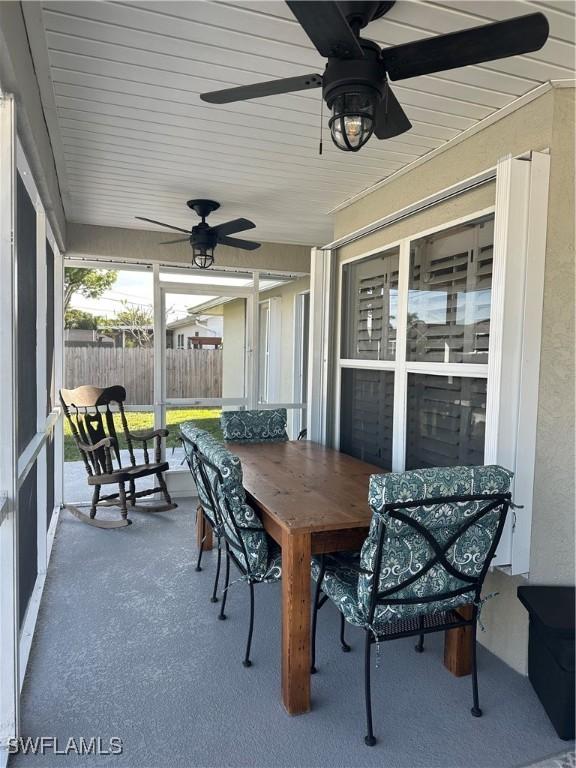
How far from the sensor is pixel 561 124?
7.20 ft

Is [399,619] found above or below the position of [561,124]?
below

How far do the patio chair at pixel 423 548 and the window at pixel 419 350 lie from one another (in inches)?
29.1

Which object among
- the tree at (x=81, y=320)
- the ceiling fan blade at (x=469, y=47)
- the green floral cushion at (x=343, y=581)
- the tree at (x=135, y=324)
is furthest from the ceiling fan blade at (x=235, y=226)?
the green floral cushion at (x=343, y=581)

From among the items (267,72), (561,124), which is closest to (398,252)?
(561,124)

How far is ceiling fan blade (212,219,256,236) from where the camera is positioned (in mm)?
3580

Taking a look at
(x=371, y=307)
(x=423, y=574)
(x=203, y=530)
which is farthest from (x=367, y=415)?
(x=423, y=574)

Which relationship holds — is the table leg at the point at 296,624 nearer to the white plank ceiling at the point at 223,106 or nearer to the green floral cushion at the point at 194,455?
the green floral cushion at the point at 194,455

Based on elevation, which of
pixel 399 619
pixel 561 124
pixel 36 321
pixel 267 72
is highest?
pixel 267 72

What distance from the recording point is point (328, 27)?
131 centimetres

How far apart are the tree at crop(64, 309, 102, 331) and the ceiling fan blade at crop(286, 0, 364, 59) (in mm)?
4042

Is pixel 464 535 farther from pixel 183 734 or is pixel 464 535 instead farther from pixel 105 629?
pixel 105 629

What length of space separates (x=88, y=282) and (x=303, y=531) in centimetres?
456

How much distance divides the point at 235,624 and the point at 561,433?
191 centimetres

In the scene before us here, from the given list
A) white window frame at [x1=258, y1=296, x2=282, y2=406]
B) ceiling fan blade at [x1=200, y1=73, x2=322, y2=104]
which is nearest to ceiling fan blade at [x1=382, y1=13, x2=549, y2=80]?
ceiling fan blade at [x1=200, y1=73, x2=322, y2=104]
